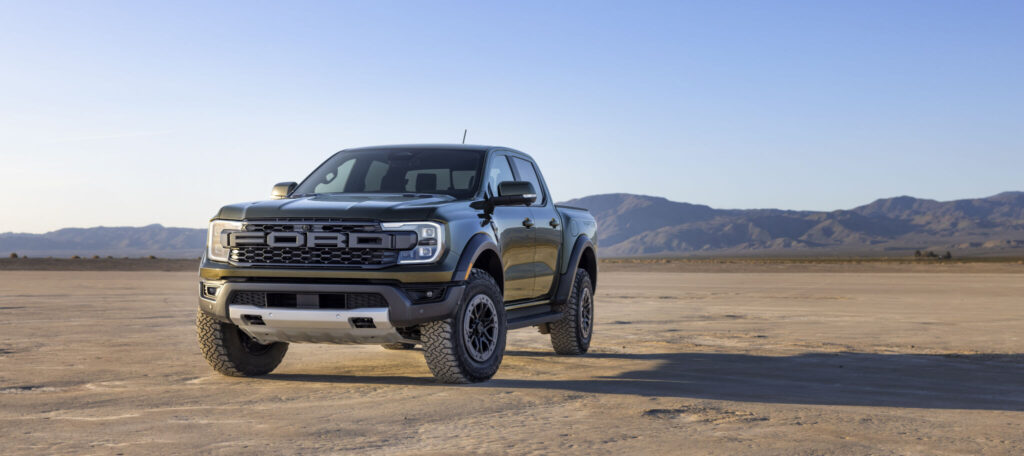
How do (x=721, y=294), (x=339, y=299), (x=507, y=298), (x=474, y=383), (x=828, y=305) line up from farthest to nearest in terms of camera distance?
(x=721, y=294)
(x=828, y=305)
(x=507, y=298)
(x=474, y=383)
(x=339, y=299)

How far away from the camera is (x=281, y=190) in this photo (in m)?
10.0

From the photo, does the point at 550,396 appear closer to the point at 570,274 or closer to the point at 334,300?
the point at 334,300

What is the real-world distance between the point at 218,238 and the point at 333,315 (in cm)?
136

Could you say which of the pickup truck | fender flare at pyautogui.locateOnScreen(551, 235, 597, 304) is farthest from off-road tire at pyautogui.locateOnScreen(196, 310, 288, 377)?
fender flare at pyautogui.locateOnScreen(551, 235, 597, 304)

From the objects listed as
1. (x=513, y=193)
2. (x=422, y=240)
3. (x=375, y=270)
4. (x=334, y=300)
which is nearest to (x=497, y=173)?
(x=513, y=193)

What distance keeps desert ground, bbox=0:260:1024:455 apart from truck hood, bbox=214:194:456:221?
140 cm

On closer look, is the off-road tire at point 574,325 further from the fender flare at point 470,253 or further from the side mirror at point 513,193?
the fender flare at point 470,253

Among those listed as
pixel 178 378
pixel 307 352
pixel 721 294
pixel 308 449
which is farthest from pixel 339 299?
pixel 721 294

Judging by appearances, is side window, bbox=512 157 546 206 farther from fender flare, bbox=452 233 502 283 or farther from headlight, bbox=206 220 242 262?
headlight, bbox=206 220 242 262

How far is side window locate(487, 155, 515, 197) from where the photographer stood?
1031 cm

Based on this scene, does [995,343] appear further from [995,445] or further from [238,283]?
[238,283]

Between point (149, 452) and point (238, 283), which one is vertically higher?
point (238, 283)

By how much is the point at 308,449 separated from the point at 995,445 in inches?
158

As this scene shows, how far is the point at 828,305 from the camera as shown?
73.7ft
